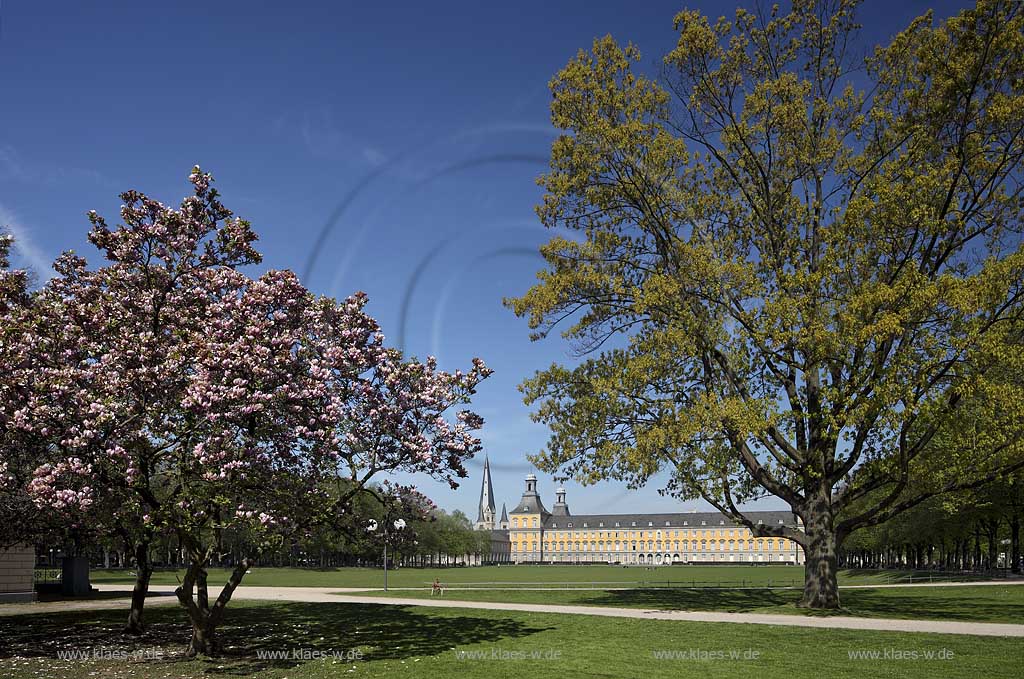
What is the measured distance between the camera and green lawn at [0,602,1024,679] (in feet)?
51.8

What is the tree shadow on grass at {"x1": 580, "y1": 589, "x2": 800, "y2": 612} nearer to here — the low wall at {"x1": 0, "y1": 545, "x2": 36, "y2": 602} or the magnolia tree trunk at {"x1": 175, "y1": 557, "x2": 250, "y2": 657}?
the magnolia tree trunk at {"x1": 175, "y1": 557, "x2": 250, "y2": 657}

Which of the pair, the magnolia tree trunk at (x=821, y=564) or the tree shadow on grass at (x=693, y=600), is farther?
the tree shadow on grass at (x=693, y=600)

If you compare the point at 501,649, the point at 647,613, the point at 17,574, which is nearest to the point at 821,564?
the point at 647,613

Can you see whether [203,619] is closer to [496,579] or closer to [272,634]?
[272,634]

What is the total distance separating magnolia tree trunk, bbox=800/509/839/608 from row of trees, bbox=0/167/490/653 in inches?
624

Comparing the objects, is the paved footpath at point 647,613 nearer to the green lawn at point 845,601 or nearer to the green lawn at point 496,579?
the green lawn at point 845,601

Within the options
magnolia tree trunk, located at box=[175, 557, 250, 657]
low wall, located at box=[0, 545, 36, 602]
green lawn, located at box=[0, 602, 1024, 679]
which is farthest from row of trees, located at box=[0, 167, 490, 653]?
low wall, located at box=[0, 545, 36, 602]

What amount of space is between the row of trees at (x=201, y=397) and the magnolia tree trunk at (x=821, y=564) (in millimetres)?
15860

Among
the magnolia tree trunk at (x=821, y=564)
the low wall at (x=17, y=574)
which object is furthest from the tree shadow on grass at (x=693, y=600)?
the low wall at (x=17, y=574)

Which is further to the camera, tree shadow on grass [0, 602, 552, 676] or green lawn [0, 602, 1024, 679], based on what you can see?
tree shadow on grass [0, 602, 552, 676]

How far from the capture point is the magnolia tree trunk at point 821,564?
2772cm

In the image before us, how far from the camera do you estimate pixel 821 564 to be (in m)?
27.8

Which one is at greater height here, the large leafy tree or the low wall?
the large leafy tree

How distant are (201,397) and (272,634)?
1075 centimetres
